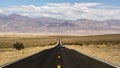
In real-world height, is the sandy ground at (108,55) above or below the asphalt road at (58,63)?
below

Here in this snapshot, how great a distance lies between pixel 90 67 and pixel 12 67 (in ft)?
14.6

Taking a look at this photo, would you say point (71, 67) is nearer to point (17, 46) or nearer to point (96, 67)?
point (96, 67)

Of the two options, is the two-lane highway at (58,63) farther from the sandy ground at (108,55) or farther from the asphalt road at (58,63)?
the sandy ground at (108,55)

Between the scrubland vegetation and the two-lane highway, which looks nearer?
the two-lane highway

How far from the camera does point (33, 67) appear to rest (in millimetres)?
15828

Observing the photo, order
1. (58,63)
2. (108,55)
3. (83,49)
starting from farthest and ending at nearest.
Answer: (83,49) → (108,55) → (58,63)

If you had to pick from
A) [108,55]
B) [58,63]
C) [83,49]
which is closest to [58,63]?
[58,63]

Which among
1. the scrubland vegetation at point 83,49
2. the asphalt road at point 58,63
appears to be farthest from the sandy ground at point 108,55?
the asphalt road at point 58,63

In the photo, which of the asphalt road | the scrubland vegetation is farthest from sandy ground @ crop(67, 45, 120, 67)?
the asphalt road

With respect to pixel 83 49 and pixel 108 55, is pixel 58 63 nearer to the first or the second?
pixel 108 55

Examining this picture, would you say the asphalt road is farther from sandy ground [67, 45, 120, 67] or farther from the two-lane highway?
sandy ground [67, 45, 120, 67]

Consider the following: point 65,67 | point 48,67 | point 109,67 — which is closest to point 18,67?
point 48,67

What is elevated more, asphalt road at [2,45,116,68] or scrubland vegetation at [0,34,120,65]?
asphalt road at [2,45,116,68]

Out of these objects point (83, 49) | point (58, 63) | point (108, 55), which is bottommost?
point (83, 49)
